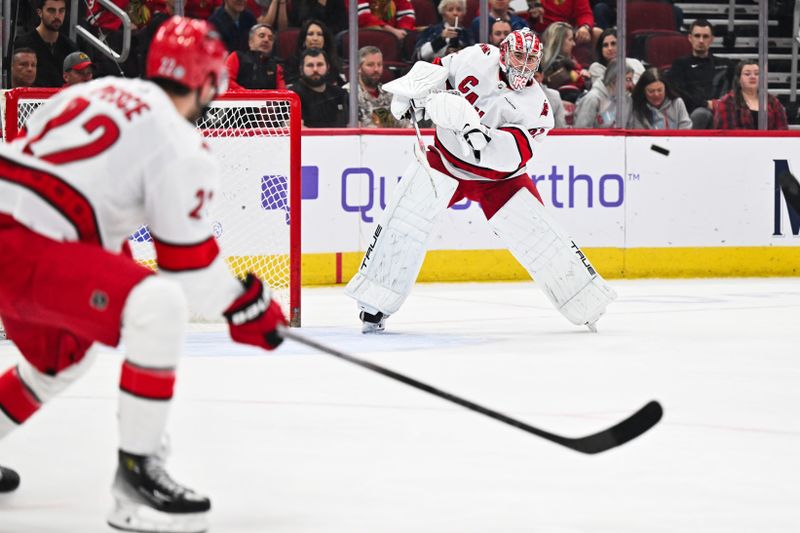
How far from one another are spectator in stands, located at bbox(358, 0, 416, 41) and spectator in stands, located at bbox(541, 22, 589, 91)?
82cm

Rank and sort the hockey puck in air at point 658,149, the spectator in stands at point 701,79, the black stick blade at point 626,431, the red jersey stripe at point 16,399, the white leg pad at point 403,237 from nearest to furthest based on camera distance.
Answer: the red jersey stripe at point 16,399 < the black stick blade at point 626,431 < the white leg pad at point 403,237 < the hockey puck in air at point 658,149 < the spectator in stands at point 701,79

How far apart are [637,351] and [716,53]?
12.9 feet

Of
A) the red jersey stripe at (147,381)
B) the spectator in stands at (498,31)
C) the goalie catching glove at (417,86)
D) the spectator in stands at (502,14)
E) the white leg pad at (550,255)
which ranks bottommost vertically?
the white leg pad at (550,255)

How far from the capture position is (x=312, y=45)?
7738mm

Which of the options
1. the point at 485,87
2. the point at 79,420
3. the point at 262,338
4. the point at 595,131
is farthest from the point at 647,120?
the point at 262,338

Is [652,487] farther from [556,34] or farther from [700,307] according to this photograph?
[556,34]

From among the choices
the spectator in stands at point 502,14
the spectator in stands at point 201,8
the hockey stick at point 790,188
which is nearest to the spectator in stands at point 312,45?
the spectator in stands at point 201,8

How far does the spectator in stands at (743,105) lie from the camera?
8.67 meters

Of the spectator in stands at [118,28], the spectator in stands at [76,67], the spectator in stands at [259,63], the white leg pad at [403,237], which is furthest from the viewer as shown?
the spectator in stands at [259,63]

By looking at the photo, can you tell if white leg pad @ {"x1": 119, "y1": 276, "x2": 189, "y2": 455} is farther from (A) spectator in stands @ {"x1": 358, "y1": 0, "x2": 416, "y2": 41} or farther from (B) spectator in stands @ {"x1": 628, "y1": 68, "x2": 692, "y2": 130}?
(B) spectator in stands @ {"x1": 628, "y1": 68, "x2": 692, "y2": 130}

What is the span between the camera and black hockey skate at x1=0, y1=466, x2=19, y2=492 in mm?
2746

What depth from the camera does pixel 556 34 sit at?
8.52 m

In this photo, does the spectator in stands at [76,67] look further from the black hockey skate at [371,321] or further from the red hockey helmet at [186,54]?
the red hockey helmet at [186,54]

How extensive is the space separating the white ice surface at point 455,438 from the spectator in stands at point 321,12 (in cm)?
234
